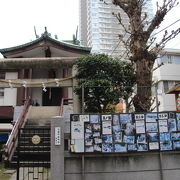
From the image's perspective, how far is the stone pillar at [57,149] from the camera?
545cm

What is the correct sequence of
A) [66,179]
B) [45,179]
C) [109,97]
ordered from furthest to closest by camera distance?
[109,97], [45,179], [66,179]

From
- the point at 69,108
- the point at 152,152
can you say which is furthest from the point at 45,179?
the point at 69,108

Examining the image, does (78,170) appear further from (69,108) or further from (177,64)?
(177,64)

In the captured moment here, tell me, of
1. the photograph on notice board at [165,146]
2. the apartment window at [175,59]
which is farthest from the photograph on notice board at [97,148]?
the apartment window at [175,59]

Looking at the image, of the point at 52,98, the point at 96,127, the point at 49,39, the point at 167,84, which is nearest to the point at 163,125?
the point at 96,127

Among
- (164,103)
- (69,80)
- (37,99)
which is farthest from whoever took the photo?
(164,103)

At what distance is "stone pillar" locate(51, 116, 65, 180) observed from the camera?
5.45 m

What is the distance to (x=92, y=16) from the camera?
80.9 m

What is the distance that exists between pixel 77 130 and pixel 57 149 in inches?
27.7

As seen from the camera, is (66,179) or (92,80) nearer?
(66,179)

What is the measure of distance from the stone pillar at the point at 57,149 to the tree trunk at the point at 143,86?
2702mm

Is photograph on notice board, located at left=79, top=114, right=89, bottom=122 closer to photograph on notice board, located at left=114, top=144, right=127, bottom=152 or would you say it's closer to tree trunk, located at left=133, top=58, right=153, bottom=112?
photograph on notice board, located at left=114, top=144, right=127, bottom=152

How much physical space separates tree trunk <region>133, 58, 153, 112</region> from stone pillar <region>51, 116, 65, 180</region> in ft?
8.86

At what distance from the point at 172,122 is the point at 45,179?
14.9 ft
